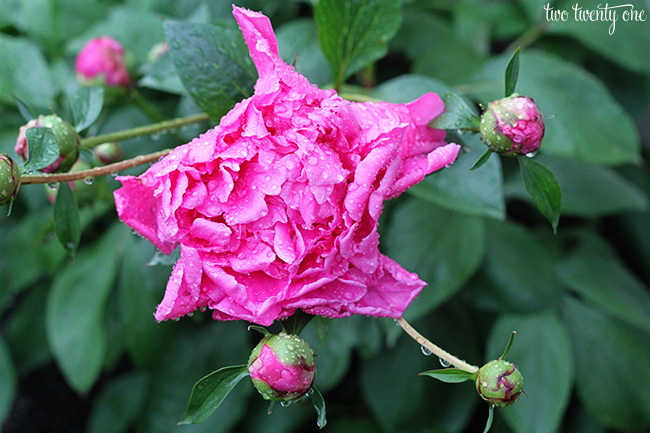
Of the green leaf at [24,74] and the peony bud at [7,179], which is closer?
the peony bud at [7,179]

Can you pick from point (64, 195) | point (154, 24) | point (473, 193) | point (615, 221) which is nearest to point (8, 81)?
point (154, 24)

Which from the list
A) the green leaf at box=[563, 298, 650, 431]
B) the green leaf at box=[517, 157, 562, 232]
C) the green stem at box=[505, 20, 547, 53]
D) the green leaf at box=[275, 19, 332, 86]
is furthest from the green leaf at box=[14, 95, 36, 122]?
the green leaf at box=[563, 298, 650, 431]

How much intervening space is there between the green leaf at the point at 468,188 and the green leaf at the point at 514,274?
406 millimetres

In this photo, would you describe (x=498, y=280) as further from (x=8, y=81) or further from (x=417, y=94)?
(x=8, y=81)

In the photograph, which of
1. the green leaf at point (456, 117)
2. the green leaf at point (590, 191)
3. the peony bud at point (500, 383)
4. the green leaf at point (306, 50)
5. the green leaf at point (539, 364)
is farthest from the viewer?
the green leaf at point (590, 191)

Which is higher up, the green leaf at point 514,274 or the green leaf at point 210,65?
the green leaf at point 210,65

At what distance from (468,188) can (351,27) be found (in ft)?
0.85

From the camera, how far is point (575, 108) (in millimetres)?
1033

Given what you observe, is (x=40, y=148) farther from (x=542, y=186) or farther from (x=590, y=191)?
(x=590, y=191)

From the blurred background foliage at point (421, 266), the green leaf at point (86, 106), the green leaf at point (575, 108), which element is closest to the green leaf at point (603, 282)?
the blurred background foliage at point (421, 266)

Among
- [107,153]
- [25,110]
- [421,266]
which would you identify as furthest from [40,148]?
[421,266]

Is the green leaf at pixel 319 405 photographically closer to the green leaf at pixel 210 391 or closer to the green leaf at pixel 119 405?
the green leaf at pixel 210 391

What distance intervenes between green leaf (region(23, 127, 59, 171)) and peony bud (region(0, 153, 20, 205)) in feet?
0.15

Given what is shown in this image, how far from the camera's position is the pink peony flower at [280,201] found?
0.47m
